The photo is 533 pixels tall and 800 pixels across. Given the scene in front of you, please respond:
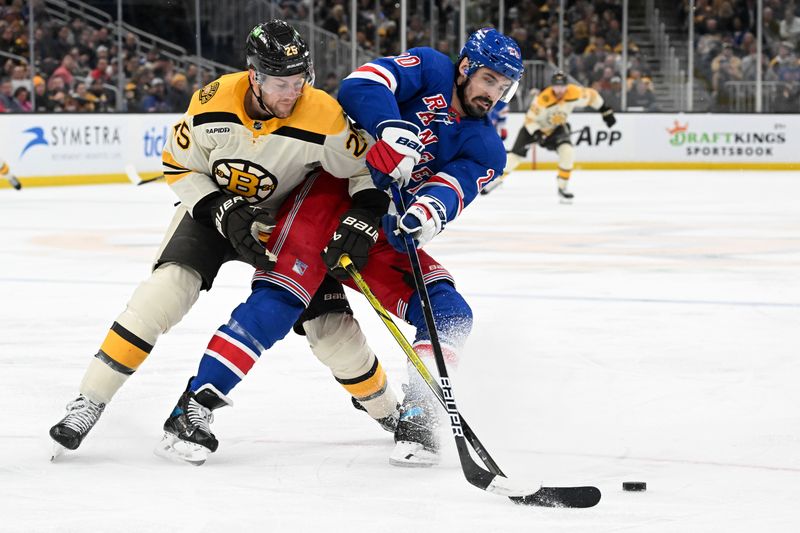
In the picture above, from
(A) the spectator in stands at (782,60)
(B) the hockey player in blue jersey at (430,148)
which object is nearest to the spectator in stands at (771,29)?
(A) the spectator in stands at (782,60)

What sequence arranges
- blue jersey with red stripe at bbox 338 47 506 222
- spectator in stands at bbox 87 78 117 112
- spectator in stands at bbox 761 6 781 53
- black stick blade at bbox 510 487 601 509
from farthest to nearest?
1. spectator in stands at bbox 761 6 781 53
2. spectator in stands at bbox 87 78 117 112
3. blue jersey with red stripe at bbox 338 47 506 222
4. black stick blade at bbox 510 487 601 509

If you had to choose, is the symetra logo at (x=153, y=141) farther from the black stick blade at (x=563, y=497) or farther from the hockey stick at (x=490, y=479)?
the black stick blade at (x=563, y=497)

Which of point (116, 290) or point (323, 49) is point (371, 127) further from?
point (323, 49)

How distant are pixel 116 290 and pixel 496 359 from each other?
2.70 meters

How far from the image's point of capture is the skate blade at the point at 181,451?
2.70 m

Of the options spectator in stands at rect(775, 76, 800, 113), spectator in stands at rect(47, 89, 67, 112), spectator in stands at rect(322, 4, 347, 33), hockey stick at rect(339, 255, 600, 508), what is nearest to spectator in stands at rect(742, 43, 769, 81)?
spectator in stands at rect(775, 76, 800, 113)

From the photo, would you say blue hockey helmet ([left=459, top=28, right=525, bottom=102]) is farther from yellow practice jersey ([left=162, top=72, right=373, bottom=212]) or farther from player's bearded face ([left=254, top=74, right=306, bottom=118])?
player's bearded face ([left=254, top=74, right=306, bottom=118])

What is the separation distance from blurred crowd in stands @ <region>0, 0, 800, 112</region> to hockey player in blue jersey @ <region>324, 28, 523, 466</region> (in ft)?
35.3

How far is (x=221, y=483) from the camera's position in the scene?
8.49 feet

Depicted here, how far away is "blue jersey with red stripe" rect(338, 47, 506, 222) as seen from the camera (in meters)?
2.95

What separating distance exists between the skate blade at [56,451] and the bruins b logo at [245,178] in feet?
2.25

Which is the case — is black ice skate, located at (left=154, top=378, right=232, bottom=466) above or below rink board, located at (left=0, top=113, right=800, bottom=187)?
above

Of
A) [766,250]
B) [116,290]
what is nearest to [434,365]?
[116,290]

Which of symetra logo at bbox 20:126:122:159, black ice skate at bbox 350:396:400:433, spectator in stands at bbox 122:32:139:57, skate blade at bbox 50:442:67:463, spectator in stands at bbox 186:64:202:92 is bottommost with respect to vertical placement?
symetra logo at bbox 20:126:122:159
